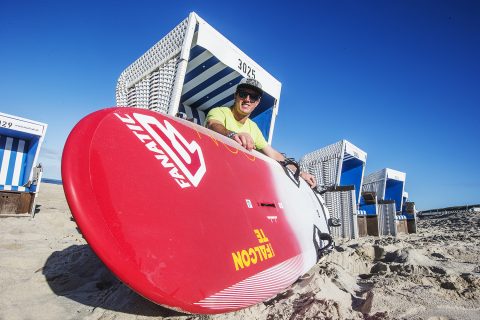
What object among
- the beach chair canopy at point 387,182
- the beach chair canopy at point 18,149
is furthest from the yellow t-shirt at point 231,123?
the beach chair canopy at point 387,182

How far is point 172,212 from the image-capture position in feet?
3.21

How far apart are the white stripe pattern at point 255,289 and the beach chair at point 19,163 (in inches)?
199

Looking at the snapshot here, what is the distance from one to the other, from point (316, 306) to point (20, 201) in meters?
5.45

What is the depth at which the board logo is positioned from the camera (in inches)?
41.1

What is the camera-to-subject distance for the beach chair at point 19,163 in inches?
182

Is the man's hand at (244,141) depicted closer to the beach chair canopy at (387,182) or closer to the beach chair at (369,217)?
the beach chair at (369,217)

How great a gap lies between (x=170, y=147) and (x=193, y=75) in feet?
9.04

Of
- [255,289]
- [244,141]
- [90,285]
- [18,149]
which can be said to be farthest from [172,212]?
[18,149]

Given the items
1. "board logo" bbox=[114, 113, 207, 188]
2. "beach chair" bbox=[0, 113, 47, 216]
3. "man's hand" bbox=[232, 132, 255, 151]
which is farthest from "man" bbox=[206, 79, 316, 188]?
"beach chair" bbox=[0, 113, 47, 216]

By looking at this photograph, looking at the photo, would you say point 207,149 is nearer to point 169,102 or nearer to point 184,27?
point 169,102

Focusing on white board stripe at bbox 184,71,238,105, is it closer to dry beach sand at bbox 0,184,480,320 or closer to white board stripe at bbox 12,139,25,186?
dry beach sand at bbox 0,184,480,320

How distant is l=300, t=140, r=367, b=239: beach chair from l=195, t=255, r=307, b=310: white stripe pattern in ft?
9.62

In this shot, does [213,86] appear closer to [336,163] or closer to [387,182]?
[336,163]

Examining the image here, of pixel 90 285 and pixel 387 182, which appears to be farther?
pixel 387 182
